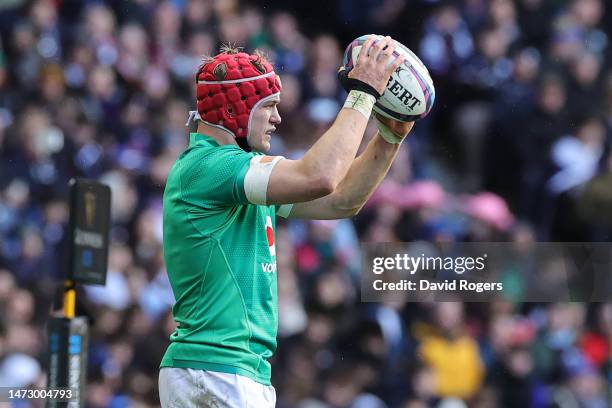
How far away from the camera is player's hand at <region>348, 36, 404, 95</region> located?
415 centimetres

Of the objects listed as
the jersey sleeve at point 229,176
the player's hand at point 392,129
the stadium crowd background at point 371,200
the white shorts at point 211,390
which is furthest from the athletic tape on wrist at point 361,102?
the stadium crowd background at point 371,200

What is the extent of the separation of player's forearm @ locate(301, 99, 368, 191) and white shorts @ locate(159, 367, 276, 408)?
75cm

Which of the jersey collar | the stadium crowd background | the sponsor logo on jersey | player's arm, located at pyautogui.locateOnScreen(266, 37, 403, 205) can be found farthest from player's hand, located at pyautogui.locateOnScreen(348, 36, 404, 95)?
the stadium crowd background

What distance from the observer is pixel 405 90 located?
4520 millimetres

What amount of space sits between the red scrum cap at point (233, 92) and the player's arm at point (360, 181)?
1.83ft

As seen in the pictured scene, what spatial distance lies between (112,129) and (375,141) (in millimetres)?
5966

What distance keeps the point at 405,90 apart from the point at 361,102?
0.53 m

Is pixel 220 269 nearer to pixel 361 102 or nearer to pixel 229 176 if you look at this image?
pixel 229 176

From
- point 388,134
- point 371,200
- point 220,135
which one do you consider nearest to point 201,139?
point 220,135

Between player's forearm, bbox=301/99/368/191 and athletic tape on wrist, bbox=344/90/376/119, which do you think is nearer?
player's forearm, bbox=301/99/368/191

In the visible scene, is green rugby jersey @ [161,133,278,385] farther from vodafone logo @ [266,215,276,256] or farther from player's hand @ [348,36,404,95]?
player's hand @ [348,36,404,95]

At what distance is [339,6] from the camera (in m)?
11.2

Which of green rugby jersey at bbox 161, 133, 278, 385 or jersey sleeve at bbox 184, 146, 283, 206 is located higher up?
jersey sleeve at bbox 184, 146, 283, 206

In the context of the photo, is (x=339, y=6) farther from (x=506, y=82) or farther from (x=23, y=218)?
(x=23, y=218)
